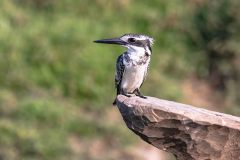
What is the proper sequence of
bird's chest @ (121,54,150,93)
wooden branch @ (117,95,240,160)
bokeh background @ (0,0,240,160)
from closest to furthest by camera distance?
wooden branch @ (117,95,240,160) → bird's chest @ (121,54,150,93) → bokeh background @ (0,0,240,160)

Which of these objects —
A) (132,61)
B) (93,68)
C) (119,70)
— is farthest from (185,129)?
(93,68)

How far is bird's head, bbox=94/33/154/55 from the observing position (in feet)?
26.5

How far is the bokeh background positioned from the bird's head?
3.07 metres

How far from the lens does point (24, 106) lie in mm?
11523

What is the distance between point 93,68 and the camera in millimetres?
12695

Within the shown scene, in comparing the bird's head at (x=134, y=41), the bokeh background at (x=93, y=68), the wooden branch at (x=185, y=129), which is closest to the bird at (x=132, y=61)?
the bird's head at (x=134, y=41)

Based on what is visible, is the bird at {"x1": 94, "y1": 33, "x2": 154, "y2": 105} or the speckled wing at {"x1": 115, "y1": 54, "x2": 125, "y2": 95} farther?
the speckled wing at {"x1": 115, "y1": 54, "x2": 125, "y2": 95}

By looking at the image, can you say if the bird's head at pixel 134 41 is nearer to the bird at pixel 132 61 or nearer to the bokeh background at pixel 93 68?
the bird at pixel 132 61

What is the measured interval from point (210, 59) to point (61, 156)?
3.82 m

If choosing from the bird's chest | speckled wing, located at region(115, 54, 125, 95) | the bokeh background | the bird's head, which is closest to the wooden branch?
the bird's head

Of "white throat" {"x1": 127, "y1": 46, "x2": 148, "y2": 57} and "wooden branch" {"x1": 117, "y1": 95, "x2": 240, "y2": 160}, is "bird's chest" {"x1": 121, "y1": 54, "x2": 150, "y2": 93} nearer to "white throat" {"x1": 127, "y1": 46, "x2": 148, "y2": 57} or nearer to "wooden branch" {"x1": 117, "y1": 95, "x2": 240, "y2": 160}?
"white throat" {"x1": 127, "y1": 46, "x2": 148, "y2": 57}

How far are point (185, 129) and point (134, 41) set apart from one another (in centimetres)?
172

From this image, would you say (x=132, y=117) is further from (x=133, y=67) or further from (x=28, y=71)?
(x=28, y=71)

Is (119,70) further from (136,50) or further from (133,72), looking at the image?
(136,50)
